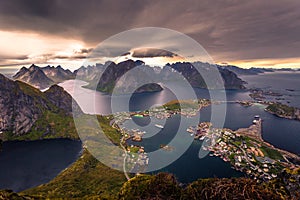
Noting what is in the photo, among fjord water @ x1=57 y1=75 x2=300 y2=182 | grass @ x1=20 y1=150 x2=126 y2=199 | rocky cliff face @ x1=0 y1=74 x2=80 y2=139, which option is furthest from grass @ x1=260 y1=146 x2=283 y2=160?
rocky cliff face @ x1=0 y1=74 x2=80 y2=139

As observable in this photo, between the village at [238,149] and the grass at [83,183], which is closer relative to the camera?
the grass at [83,183]

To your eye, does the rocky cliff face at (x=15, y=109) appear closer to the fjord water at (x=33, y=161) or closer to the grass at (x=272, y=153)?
the fjord water at (x=33, y=161)

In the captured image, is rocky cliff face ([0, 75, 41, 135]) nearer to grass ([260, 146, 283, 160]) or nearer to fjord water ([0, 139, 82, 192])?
fjord water ([0, 139, 82, 192])

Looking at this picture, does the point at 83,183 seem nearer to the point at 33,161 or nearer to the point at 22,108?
the point at 33,161

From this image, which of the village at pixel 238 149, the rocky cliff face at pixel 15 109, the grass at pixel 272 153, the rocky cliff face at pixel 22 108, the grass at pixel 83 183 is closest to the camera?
the grass at pixel 83 183

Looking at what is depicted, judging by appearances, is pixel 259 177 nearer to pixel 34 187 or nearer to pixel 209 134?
pixel 209 134

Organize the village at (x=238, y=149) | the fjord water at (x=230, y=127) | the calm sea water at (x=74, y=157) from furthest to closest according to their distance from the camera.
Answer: the calm sea water at (x=74, y=157) → the fjord water at (x=230, y=127) → the village at (x=238, y=149)

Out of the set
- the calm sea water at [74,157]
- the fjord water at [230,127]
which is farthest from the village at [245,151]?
the calm sea water at [74,157]
